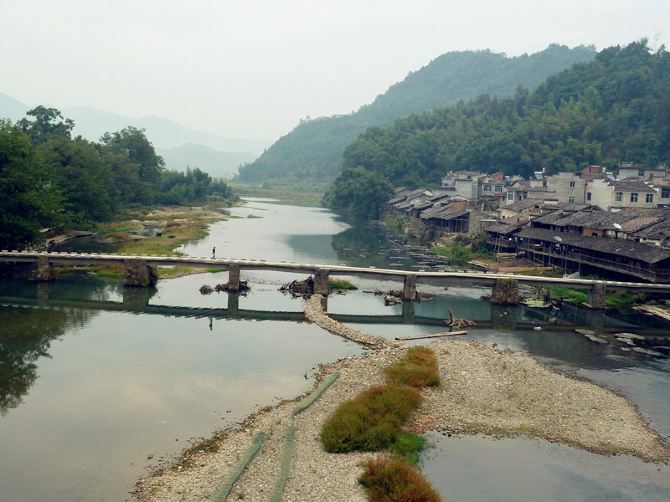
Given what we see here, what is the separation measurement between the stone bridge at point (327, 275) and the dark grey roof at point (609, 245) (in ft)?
8.56

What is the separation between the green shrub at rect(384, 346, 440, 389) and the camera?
31500 millimetres

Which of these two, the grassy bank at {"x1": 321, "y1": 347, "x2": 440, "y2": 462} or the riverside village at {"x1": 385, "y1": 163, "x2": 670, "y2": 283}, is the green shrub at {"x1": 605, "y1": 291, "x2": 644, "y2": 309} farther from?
the grassy bank at {"x1": 321, "y1": 347, "x2": 440, "y2": 462}

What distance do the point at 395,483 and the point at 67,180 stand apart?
72330mm

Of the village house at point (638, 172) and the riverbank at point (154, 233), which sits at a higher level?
the village house at point (638, 172)

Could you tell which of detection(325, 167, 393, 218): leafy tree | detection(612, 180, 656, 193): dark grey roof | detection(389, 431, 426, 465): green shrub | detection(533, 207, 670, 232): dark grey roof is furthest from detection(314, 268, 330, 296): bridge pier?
detection(325, 167, 393, 218): leafy tree

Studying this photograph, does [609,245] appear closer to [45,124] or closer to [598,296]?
[598,296]

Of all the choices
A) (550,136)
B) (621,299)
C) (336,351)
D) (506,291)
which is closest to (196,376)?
(336,351)

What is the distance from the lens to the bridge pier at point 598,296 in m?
51.8

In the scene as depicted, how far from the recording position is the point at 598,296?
5191 cm

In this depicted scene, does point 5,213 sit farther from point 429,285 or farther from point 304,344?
point 429,285

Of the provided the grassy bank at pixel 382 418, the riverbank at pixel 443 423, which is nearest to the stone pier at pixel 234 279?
the riverbank at pixel 443 423

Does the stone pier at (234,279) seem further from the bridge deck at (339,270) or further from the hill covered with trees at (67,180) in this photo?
the hill covered with trees at (67,180)

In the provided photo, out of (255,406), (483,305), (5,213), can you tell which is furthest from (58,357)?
(483,305)

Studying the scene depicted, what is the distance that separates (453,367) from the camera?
34.6m
